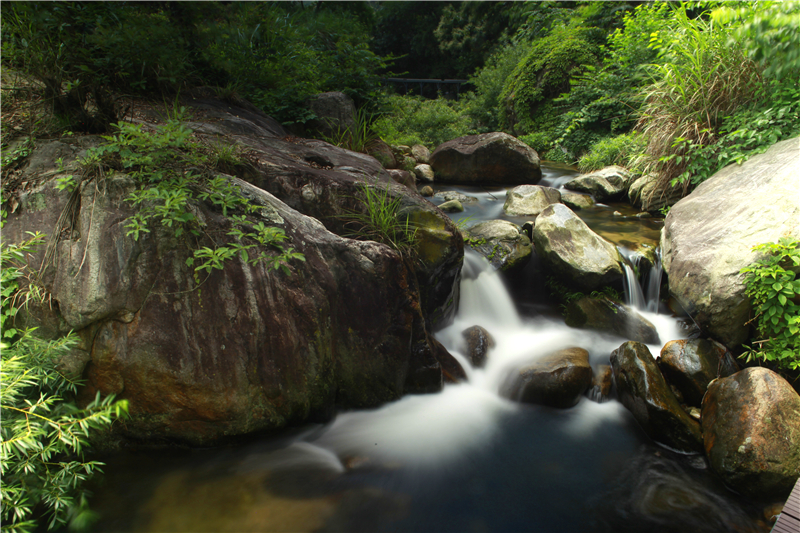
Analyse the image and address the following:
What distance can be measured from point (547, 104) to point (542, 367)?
10971mm

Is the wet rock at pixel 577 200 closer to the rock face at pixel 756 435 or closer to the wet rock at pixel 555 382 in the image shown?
the wet rock at pixel 555 382

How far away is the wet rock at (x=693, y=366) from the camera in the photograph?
350 centimetres

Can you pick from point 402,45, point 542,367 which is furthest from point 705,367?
point 402,45

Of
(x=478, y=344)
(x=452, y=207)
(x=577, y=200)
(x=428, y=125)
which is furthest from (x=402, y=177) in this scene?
(x=428, y=125)

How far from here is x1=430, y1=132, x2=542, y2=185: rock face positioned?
29.4ft

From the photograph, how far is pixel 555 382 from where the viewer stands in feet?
12.1

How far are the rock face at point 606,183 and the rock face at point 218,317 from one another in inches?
226

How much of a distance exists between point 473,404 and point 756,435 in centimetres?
201

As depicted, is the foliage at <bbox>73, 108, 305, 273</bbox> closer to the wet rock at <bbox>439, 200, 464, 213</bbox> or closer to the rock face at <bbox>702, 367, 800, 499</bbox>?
the rock face at <bbox>702, 367, 800, 499</bbox>

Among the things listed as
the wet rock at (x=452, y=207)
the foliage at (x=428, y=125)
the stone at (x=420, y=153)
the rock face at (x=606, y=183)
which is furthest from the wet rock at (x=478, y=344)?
the foliage at (x=428, y=125)

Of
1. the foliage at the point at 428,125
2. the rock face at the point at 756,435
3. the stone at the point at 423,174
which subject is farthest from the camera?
the foliage at the point at 428,125

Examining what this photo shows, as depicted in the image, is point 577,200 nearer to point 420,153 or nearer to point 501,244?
point 501,244

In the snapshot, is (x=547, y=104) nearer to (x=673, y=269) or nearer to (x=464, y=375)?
(x=673, y=269)

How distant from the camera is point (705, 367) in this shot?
3.53 meters
